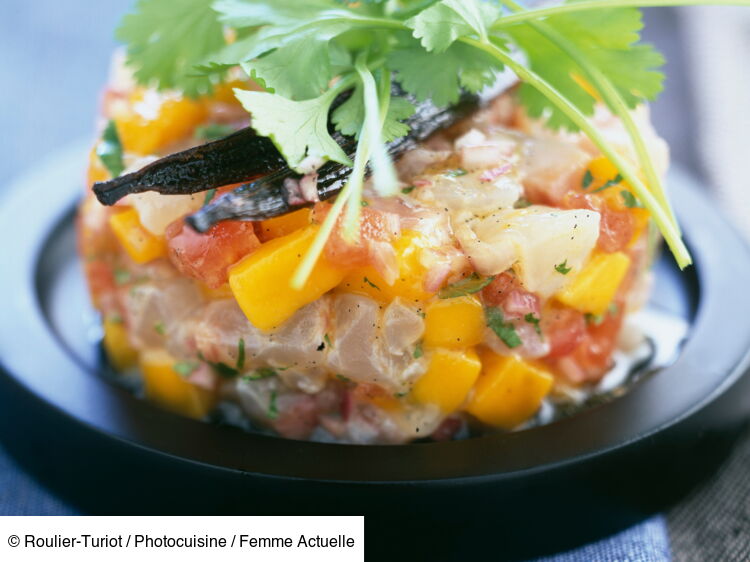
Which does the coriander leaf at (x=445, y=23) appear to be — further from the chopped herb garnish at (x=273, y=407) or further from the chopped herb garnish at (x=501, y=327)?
the chopped herb garnish at (x=273, y=407)

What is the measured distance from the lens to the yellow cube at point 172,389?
2.72 meters

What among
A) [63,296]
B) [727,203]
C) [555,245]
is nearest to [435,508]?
[555,245]

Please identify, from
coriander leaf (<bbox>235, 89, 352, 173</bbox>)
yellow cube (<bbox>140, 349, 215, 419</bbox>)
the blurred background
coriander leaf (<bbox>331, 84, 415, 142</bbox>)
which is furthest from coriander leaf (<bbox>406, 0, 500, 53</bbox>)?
the blurred background

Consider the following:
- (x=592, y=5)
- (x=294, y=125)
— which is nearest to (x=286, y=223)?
(x=294, y=125)

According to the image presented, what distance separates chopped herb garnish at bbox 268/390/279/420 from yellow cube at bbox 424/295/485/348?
0.48m

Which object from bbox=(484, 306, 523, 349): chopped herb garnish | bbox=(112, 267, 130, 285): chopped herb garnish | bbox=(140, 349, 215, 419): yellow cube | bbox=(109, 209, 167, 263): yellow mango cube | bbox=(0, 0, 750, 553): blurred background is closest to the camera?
bbox=(484, 306, 523, 349): chopped herb garnish

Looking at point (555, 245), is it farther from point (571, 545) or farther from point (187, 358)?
point (187, 358)

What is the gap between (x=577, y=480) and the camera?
93.8 inches

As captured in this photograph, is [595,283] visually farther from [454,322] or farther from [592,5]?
[592,5]

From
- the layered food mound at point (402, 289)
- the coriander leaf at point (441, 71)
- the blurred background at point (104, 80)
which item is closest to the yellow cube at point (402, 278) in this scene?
the layered food mound at point (402, 289)

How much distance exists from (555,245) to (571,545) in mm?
840

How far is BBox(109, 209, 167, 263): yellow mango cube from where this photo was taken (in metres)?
2.60

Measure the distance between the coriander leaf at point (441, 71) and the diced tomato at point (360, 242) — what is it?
1.31 ft

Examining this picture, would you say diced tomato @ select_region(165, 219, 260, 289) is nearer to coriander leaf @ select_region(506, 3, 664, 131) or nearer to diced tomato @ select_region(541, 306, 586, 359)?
diced tomato @ select_region(541, 306, 586, 359)
